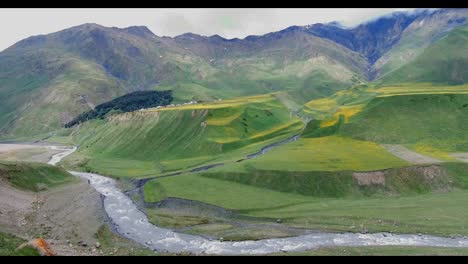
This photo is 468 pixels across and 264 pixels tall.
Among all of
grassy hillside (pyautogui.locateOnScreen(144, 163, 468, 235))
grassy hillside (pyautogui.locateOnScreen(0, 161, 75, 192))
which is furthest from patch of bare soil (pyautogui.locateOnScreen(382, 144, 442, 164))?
grassy hillside (pyautogui.locateOnScreen(0, 161, 75, 192))

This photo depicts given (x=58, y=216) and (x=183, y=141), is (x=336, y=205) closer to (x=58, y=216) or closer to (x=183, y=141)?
(x=58, y=216)

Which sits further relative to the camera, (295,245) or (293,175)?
(293,175)

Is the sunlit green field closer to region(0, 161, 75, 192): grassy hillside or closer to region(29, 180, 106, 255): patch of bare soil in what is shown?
region(29, 180, 106, 255): patch of bare soil

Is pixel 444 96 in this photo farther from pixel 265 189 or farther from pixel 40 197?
pixel 40 197

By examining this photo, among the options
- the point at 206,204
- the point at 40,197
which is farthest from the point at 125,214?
the point at 40,197

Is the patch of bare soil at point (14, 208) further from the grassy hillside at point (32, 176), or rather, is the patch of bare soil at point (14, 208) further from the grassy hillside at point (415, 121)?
the grassy hillside at point (415, 121)

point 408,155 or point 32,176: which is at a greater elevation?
point 408,155

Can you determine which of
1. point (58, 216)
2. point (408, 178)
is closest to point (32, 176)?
point (58, 216)
